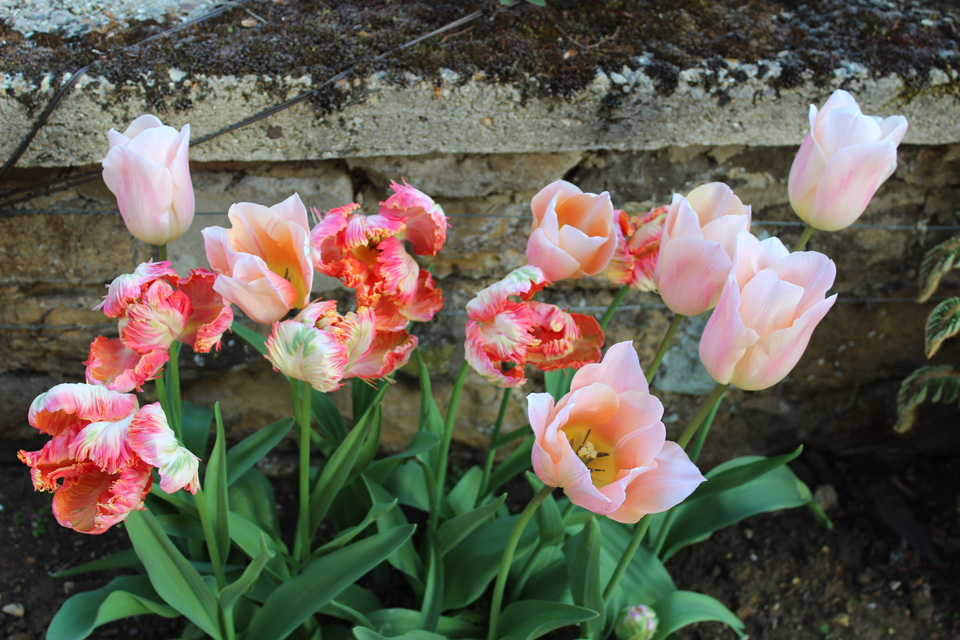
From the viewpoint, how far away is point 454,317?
5.36 feet

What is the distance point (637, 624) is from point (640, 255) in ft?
2.04

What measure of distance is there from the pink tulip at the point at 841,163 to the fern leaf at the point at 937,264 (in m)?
0.56

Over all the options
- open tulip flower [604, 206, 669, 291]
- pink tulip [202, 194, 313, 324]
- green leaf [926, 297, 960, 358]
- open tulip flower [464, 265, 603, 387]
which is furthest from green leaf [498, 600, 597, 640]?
green leaf [926, 297, 960, 358]

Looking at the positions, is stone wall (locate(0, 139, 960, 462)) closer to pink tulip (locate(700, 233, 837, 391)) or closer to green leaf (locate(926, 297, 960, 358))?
green leaf (locate(926, 297, 960, 358))

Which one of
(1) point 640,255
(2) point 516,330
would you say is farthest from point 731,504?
(2) point 516,330

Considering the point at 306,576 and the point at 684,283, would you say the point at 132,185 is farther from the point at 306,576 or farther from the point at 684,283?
the point at 684,283

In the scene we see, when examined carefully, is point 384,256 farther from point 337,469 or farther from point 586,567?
point 586,567

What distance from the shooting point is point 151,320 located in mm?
851

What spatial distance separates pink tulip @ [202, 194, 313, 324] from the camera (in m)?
0.84

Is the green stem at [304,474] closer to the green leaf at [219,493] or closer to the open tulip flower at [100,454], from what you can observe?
the green leaf at [219,493]

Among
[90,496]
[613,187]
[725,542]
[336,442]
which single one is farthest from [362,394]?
[725,542]

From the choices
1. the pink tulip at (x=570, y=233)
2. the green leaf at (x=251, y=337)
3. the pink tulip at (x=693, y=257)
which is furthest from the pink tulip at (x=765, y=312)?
the green leaf at (x=251, y=337)

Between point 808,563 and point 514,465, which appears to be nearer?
point 514,465

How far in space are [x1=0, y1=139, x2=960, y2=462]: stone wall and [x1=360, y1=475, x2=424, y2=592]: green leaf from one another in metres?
0.39
